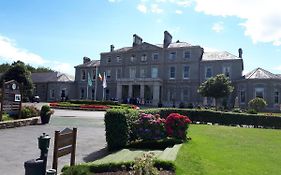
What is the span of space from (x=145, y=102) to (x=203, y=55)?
1249 cm

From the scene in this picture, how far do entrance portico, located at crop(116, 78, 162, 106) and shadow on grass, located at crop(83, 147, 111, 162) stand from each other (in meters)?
41.9

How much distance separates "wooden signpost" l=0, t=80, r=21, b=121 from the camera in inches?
771

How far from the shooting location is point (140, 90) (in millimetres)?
57031

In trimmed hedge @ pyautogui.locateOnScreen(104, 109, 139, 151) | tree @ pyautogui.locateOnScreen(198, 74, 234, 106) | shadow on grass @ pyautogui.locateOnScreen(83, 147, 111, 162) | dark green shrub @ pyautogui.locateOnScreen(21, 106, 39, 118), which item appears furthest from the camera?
tree @ pyautogui.locateOnScreen(198, 74, 234, 106)

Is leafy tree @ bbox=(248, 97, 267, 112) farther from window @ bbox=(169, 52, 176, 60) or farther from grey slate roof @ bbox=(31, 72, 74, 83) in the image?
grey slate roof @ bbox=(31, 72, 74, 83)

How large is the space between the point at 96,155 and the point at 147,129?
9.19ft

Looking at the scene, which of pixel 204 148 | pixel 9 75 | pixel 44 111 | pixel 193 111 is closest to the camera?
pixel 204 148

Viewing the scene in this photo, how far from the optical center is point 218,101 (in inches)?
1916

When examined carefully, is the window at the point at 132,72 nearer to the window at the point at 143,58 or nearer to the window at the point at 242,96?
the window at the point at 143,58

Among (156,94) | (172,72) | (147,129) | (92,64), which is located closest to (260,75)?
(172,72)

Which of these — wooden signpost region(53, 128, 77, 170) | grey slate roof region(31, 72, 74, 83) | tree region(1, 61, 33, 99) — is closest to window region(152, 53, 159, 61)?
grey slate roof region(31, 72, 74, 83)

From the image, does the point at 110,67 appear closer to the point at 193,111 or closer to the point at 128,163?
the point at 193,111

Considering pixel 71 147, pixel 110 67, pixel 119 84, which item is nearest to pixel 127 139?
pixel 71 147

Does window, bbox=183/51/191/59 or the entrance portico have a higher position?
window, bbox=183/51/191/59
